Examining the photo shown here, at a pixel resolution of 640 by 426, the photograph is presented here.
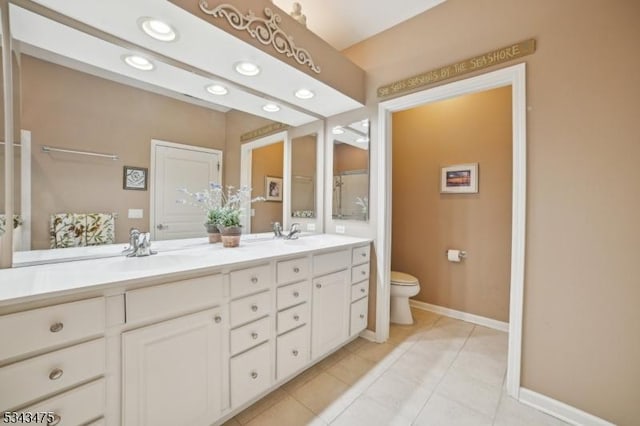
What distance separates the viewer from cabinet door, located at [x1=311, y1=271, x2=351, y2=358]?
1774 mm

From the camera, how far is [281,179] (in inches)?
89.5

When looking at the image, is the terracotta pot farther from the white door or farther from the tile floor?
the tile floor

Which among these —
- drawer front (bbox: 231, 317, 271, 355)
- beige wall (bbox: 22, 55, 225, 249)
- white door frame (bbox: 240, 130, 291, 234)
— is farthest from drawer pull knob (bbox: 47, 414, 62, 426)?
white door frame (bbox: 240, 130, 291, 234)

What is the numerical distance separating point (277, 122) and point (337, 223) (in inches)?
43.1

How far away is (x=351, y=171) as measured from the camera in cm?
243

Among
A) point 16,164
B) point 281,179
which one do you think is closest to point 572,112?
point 281,179

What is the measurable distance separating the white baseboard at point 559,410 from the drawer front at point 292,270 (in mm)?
1531

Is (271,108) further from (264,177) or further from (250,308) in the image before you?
(250,308)

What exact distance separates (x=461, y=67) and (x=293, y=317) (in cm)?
207

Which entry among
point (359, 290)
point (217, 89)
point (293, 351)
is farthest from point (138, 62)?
point (359, 290)

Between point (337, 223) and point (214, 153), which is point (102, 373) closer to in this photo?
point (214, 153)

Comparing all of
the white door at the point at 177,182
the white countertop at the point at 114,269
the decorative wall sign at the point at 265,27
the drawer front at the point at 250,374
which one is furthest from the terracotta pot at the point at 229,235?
the decorative wall sign at the point at 265,27

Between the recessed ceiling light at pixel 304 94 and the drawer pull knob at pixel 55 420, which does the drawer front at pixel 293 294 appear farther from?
the recessed ceiling light at pixel 304 94

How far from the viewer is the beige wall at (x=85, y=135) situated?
119cm
